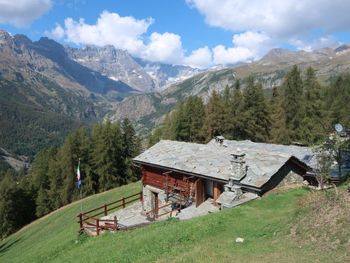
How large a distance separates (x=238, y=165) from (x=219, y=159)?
4706 mm

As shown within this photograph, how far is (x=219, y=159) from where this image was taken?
31.3 m

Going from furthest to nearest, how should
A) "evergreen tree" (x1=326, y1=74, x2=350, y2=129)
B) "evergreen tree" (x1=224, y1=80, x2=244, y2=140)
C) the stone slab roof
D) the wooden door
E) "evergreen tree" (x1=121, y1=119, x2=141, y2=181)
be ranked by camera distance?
"evergreen tree" (x1=326, y1=74, x2=350, y2=129) → "evergreen tree" (x1=121, y1=119, x2=141, y2=181) → "evergreen tree" (x1=224, y1=80, x2=244, y2=140) → the wooden door → the stone slab roof

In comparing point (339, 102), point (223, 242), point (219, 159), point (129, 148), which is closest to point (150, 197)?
point (219, 159)

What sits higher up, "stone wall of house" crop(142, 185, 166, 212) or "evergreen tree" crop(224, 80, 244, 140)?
"evergreen tree" crop(224, 80, 244, 140)

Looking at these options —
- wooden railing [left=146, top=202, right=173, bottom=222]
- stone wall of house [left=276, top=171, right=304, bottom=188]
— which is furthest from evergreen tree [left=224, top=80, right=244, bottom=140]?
stone wall of house [left=276, top=171, right=304, bottom=188]

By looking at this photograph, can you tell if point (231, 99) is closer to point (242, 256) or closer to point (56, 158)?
point (56, 158)

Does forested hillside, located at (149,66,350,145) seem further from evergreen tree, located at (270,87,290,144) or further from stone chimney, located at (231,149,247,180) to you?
stone chimney, located at (231,149,247,180)

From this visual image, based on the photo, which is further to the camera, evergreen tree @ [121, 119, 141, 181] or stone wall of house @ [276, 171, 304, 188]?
evergreen tree @ [121, 119, 141, 181]

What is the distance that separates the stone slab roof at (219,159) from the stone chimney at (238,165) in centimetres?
40

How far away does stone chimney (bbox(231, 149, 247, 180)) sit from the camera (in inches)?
1044

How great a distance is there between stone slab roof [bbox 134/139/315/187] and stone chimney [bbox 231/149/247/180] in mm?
400

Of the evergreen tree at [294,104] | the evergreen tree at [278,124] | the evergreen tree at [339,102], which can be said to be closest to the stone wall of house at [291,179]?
the evergreen tree at [278,124]

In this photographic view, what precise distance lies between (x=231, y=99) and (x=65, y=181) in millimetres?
36055

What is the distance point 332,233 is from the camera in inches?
567
